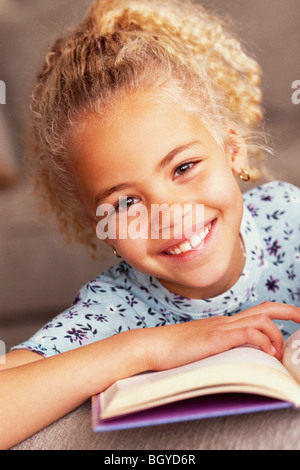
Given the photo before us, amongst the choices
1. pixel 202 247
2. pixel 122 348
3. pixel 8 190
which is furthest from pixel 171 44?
pixel 8 190

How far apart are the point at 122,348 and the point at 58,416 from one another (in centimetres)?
11

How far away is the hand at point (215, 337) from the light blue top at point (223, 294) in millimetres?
263

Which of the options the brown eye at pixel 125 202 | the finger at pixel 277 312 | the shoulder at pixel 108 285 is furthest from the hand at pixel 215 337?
the shoulder at pixel 108 285

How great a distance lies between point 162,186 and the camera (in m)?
0.83

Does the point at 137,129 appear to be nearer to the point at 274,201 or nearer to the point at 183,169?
the point at 183,169

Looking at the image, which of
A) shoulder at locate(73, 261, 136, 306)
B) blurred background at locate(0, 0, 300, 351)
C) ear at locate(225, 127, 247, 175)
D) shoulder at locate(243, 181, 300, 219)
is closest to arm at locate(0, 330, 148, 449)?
shoulder at locate(73, 261, 136, 306)

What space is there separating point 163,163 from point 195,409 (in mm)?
416

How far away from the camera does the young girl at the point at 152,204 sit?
688 millimetres

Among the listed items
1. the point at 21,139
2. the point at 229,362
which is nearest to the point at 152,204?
the point at 229,362

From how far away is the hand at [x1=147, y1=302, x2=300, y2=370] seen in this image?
663 mm

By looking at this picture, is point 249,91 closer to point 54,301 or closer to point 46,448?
point 54,301

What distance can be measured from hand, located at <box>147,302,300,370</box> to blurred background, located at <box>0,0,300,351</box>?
0.71 metres

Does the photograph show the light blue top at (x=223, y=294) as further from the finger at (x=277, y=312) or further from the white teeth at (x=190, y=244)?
the finger at (x=277, y=312)

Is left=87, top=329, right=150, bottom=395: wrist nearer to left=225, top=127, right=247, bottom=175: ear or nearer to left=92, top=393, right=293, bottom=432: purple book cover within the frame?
left=92, top=393, right=293, bottom=432: purple book cover
